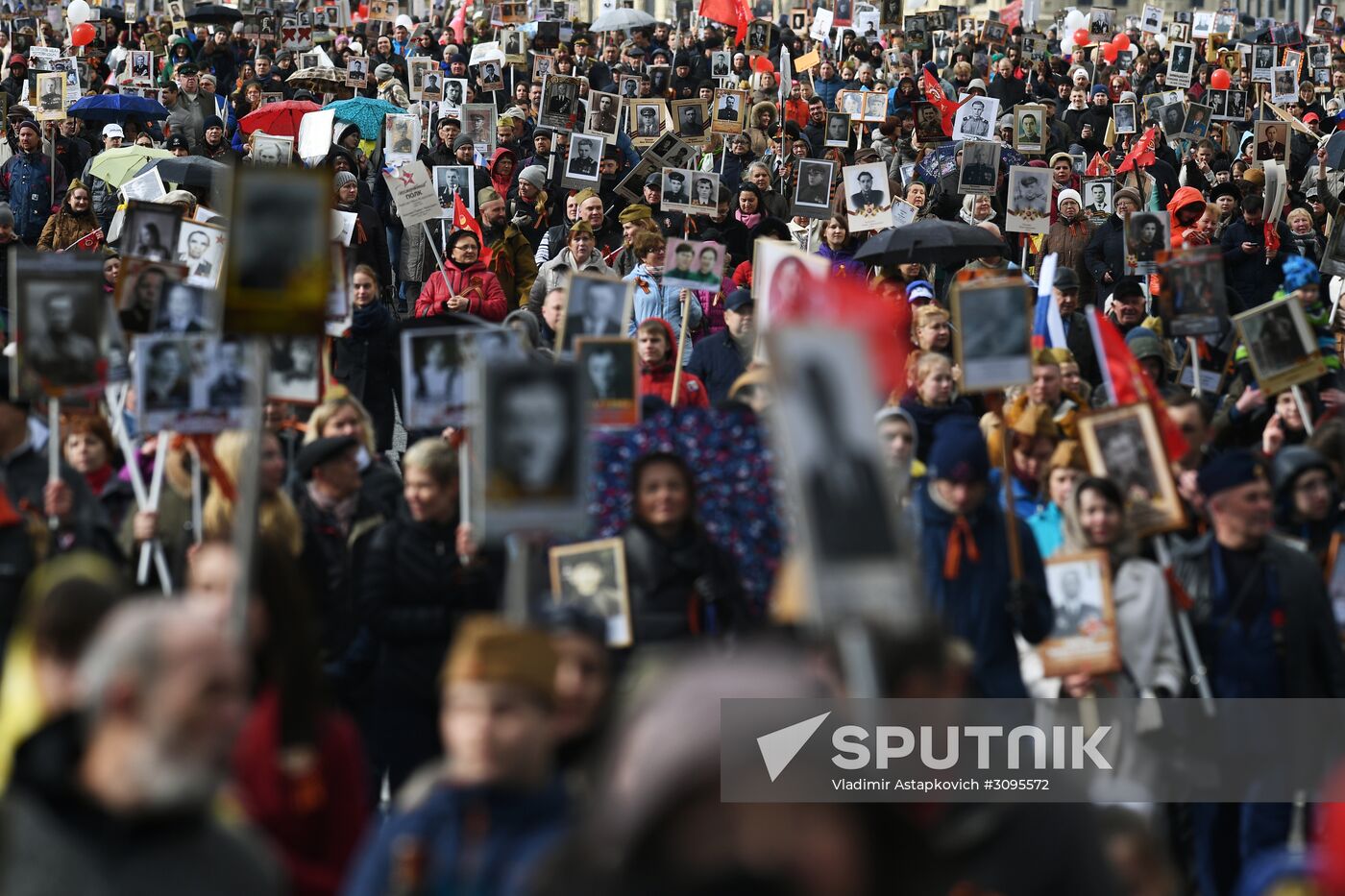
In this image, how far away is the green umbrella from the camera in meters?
15.5

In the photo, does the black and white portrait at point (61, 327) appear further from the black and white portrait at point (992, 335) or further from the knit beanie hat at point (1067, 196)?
the knit beanie hat at point (1067, 196)

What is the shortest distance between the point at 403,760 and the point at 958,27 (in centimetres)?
3051

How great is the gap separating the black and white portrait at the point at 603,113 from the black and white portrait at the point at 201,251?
981 cm

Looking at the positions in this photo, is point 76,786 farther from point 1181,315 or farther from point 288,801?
point 1181,315

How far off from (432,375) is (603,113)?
12.7 m

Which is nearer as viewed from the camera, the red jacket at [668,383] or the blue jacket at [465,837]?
the blue jacket at [465,837]

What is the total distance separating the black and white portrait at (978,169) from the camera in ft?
48.8

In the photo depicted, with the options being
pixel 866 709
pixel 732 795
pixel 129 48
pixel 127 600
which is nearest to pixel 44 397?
pixel 127 600

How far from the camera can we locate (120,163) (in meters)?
15.7

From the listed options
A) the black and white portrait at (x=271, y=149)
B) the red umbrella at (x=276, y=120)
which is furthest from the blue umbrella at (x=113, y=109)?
the black and white portrait at (x=271, y=149)

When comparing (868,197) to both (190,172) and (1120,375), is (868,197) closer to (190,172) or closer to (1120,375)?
(190,172)

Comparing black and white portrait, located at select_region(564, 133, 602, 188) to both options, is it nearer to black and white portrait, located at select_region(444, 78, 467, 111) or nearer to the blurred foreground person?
black and white portrait, located at select_region(444, 78, 467, 111)

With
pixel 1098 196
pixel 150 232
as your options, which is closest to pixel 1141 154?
pixel 1098 196

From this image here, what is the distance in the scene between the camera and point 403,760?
566 centimetres
